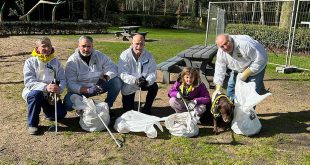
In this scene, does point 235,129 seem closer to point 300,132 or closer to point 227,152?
point 227,152

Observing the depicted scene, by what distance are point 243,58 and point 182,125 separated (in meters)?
1.29

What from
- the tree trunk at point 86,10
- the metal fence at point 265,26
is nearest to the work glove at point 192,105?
the metal fence at point 265,26

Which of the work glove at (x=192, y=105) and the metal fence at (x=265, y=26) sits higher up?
the metal fence at (x=265, y=26)

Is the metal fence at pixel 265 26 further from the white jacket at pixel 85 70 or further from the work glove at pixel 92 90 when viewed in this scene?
the work glove at pixel 92 90

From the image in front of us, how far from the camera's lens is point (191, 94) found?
4.97 m

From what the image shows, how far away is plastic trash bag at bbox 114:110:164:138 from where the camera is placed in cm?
455

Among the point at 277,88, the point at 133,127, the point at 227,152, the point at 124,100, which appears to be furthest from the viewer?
the point at 277,88

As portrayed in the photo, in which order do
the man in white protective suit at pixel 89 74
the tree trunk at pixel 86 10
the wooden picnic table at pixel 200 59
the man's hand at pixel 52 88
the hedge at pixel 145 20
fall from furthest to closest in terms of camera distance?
the hedge at pixel 145 20 < the tree trunk at pixel 86 10 < the wooden picnic table at pixel 200 59 < the man in white protective suit at pixel 89 74 < the man's hand at pixel 52 88

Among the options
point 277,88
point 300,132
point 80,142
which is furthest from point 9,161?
point 277,88

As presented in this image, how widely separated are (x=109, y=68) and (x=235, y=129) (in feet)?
6.22

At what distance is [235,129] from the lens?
474cm

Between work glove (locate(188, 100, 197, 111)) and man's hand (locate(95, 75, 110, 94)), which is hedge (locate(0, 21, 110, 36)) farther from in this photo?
work glove (locate(188, 100, 197, 111))

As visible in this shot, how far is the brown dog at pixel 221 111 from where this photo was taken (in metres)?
4.63

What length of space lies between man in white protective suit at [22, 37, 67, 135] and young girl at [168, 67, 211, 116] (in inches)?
58.8
